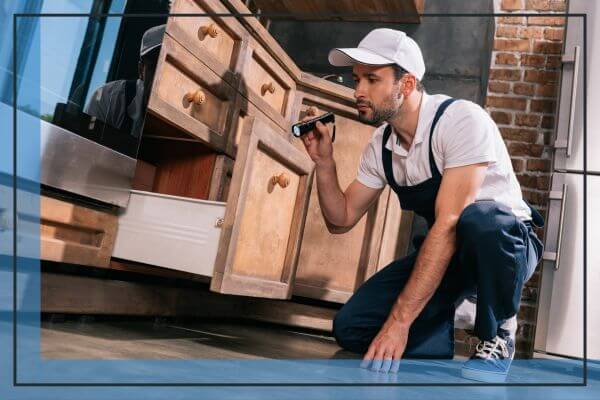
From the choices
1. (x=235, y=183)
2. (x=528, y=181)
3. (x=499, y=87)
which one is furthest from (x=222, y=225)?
(x=499, y=87)

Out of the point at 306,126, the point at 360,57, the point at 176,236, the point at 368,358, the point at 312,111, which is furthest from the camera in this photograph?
the point at 312,111

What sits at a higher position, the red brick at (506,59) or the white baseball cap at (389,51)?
the red brick at (506,59)

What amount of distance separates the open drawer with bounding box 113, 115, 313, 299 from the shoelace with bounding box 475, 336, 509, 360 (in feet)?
1.79

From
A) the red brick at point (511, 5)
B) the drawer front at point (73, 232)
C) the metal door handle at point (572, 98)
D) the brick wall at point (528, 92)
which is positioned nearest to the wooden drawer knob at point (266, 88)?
the drawer front at point (73, 232)

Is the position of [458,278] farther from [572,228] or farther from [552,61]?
[552,61]

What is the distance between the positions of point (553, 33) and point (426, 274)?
6.70 feet

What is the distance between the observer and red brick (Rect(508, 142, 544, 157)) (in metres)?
3.04

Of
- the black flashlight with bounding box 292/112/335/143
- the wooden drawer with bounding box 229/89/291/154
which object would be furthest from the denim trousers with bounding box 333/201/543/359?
the wooden drawer with bounding box 229/89/291/154

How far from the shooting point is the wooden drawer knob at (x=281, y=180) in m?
1.73

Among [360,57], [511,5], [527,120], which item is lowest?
[360,57]

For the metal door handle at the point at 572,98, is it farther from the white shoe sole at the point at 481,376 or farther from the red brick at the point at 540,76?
the white shoe sole at the point at 481,376

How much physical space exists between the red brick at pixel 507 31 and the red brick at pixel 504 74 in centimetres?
16

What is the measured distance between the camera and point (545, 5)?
318 cm

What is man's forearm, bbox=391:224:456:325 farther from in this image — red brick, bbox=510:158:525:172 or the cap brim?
red brick, bbox=510:158:525:172
